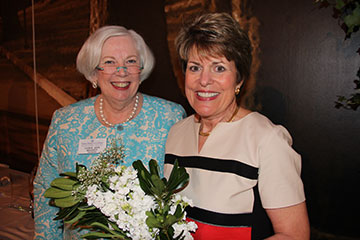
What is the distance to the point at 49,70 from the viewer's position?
13.9 feet

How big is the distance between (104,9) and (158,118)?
221 cm

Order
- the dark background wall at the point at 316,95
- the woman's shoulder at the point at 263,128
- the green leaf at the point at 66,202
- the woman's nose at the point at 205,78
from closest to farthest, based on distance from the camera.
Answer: the green leaf at the point at 66,202 < the woman's shoulder at the point at 263,128 < the woman's nose at the point at 205,78 < the dark background wall at the point at 316,95

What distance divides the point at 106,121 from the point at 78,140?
0.23 m

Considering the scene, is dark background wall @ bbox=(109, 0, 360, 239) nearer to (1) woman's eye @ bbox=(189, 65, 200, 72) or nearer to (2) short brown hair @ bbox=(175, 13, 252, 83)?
(2) short brown hair @ bbox=(175, 13, 252, 83)

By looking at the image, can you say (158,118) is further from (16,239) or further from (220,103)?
(16,239)

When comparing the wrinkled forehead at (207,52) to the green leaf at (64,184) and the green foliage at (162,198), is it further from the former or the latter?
the green leaf at (64,184)

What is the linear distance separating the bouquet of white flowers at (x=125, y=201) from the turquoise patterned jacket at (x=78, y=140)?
72cm

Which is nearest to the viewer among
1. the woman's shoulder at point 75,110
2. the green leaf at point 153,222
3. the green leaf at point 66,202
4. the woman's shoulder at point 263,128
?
the green leaf at point 153,222

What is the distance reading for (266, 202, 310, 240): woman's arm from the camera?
3.81 ft

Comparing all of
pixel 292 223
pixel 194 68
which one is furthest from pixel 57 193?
pixel 292 223

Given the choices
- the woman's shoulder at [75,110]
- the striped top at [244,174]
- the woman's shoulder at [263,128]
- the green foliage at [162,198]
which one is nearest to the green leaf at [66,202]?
the green foliage at [162,198]

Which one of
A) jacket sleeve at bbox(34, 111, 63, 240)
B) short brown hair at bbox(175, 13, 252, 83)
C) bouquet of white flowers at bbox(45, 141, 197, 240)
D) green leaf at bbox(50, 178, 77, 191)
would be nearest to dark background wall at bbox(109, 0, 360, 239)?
short brown hair at bbox(175, 13, 252, 83)

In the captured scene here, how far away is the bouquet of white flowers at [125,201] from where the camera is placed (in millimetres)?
978

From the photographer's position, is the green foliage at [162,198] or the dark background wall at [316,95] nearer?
the green foliage at [162,198]
